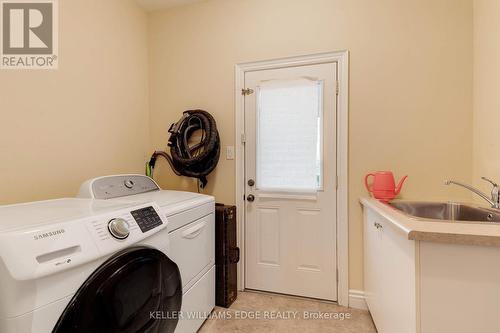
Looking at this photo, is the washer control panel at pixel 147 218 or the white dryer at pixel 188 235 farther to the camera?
the white dryer at pixel 188 235

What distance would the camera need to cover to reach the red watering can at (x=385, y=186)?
1799 millimetres

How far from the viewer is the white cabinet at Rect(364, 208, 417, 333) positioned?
108cm

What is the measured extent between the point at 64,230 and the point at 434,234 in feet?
4.42

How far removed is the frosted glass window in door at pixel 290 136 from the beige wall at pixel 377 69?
26 centimetres

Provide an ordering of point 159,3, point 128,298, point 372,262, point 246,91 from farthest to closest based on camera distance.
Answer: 1. point 159,3
2. point 246,91
3. point 372,262
4. point 128,298

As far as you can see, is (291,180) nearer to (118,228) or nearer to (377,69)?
(377,69)

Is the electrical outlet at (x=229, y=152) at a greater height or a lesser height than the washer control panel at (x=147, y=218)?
greater

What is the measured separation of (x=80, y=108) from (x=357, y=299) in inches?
102

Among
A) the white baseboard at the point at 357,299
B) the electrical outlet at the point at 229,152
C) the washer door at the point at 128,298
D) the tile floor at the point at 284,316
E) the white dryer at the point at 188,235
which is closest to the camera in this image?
the washer door at the point at 128,298

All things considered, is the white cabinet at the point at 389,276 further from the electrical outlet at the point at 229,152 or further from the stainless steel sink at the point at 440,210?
the electrical outlet at the point at 229,152

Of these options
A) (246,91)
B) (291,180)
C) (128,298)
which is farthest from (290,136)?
(128,298)

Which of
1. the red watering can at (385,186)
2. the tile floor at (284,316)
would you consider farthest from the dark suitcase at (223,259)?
the red watering can at (385,186)

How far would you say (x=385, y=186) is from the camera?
180cm

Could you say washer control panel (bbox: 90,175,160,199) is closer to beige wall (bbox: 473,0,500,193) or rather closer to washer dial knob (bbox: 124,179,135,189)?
washer dial knob (bbox: 124,179,135,189)
